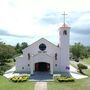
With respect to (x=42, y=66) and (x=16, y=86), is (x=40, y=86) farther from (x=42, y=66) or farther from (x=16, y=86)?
(x=42, y=66)

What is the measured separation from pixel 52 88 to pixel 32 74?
13.7 metres

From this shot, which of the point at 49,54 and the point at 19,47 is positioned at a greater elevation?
the point at 19,47

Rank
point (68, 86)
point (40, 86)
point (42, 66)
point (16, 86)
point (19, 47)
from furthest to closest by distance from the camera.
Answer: point (19, 47), point (42, 66), point (40, 86), point (68, 86), point (16, 86)

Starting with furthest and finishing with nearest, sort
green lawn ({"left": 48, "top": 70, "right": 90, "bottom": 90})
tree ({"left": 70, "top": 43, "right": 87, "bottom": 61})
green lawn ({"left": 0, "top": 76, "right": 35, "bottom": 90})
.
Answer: tree ({"left": 70, "top": 43, "right": 87, "bottom": 61}), green lawn ({"left": 48, "top": 70, "right": 90, "bottom": 90}), green lawn ({"left": 0, "top": 76, "right": 35, "bottom": 90})

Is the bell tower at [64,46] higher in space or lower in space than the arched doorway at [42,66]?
higher

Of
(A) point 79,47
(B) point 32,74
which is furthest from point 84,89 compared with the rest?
(A) point 79,47

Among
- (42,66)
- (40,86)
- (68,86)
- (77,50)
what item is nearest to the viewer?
(68,86)

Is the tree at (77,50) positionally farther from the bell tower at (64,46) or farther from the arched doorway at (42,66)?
the arched doorway at (42,66)

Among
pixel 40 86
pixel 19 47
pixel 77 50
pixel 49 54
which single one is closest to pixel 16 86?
pixel 40 86

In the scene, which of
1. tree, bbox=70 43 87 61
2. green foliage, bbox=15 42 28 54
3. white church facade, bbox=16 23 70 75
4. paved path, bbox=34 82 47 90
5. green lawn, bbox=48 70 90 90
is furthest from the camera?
green foliage, bbox=15 42 28 54

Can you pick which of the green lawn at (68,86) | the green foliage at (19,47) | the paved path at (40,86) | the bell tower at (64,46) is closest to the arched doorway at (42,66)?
the bell tower at (64,46)

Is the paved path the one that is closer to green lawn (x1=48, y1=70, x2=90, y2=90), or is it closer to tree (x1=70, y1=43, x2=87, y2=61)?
green lawn (x1=48, y1=70, x2=90, y2=90)

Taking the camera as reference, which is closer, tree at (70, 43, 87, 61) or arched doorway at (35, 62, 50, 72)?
arched doorway at (35, 62, 50, 72)

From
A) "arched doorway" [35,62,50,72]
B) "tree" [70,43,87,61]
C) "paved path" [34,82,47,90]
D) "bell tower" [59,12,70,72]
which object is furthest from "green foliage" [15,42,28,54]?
"paved path" [34,82,47,90]
